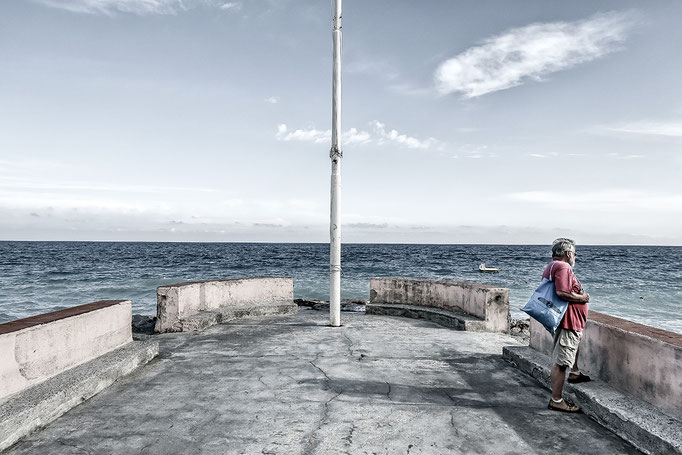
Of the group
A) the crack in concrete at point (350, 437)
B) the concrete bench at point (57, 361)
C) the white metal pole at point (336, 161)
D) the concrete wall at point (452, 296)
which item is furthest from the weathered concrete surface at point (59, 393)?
the concrete wall at point (452, 296)

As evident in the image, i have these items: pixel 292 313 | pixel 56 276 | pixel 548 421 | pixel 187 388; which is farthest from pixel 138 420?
pixel 56 276

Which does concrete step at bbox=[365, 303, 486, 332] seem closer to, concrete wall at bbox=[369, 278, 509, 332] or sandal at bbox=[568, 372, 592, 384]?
concrete wall at bbox=[369, 278, 509, 332]

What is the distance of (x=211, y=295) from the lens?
335 inches

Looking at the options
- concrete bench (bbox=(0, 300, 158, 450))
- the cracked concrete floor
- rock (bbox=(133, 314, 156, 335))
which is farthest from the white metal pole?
rock (bbox=(133, 314, 156, 335))

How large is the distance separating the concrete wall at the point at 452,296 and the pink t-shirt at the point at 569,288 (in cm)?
365

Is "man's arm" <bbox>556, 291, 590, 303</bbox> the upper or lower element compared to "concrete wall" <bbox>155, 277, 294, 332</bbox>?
upper

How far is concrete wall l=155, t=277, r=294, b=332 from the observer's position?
7.41 m

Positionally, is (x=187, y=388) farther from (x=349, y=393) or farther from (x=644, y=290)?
(x=644, y=290)

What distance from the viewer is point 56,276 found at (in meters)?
36.7

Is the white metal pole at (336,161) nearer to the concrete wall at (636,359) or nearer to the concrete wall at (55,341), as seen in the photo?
the concrete wall at (55,341)

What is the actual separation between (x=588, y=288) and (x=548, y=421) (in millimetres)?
33357

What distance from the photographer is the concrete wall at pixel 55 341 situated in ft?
12.2

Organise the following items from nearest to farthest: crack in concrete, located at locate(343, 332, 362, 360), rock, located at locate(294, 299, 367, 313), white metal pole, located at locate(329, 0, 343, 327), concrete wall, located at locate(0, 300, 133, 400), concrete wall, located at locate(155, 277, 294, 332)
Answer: concrete wall, located at locate(0, 300, 133, 400)
crack in concrete, located at locate(343, 332, 362, 360)
concrete wall, located at locate(155, 277, 294, 332)
white metal pole, located at locate(329, 0, 343, 327)
rock, located at locate(294, 299, 367, 313)

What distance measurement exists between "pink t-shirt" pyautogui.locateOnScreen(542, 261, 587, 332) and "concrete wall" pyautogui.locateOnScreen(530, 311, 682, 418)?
1.47 ft
